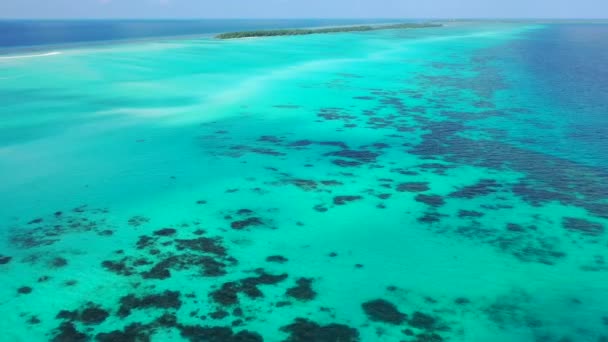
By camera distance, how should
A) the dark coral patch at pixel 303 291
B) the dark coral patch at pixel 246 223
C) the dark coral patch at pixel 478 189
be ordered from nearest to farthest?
the dark coral patch at pixel 303 291, the dark coral patch at pixel 246 223, the dark coral patch at pixel 478 189

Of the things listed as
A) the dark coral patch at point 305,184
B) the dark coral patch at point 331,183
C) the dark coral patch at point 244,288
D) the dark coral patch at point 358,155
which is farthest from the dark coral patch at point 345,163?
the dark coral patch at point 244,288

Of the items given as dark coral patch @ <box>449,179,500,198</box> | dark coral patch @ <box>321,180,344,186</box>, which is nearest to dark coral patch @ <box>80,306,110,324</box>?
dark coral patch @ <box>321,180,344,186</box>

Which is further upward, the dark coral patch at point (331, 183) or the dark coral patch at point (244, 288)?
the dark coral patch at point (331, 183)

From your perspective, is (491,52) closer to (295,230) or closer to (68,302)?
(295,230)

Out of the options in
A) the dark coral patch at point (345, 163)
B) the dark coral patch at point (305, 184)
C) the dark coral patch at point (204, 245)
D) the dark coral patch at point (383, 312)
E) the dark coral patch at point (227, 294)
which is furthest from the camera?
the dark coral patch at point (345, 163)

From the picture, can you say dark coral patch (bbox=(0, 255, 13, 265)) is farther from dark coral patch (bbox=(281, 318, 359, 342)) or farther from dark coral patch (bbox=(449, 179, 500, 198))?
dark coral patch (bbox=(449, 179, 500, 198))

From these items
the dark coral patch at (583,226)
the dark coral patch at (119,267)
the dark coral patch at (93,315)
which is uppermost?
the dark coral patch at (119,267)

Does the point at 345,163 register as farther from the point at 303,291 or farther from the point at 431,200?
the point at 303,291

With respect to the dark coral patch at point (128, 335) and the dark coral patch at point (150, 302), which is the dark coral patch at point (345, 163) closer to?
the dark coral patch at point (150, 302)
